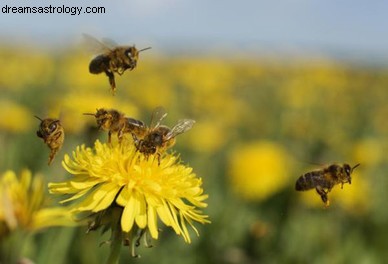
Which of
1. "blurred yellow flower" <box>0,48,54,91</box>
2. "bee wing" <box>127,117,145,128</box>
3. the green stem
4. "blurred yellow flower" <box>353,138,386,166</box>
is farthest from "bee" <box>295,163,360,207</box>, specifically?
"blurred yellow flower" <box>0,48,54,91</box>

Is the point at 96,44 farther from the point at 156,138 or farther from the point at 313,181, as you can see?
the point at 313,181

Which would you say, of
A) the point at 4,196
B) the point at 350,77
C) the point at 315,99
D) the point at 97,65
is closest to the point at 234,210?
the point at 97,65

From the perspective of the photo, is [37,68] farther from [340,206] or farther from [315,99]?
[340,206]

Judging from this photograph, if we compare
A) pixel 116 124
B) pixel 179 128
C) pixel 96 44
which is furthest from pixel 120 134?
pixel 96 44

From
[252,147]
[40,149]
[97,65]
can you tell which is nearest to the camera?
[97,65]

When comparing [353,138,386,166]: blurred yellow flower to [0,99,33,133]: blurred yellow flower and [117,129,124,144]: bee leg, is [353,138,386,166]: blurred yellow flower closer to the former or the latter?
[0,99,33,133]: blurred yellow flower

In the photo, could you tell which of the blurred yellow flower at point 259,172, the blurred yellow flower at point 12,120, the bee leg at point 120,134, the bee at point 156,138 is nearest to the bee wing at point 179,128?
the bee at point 156,138
